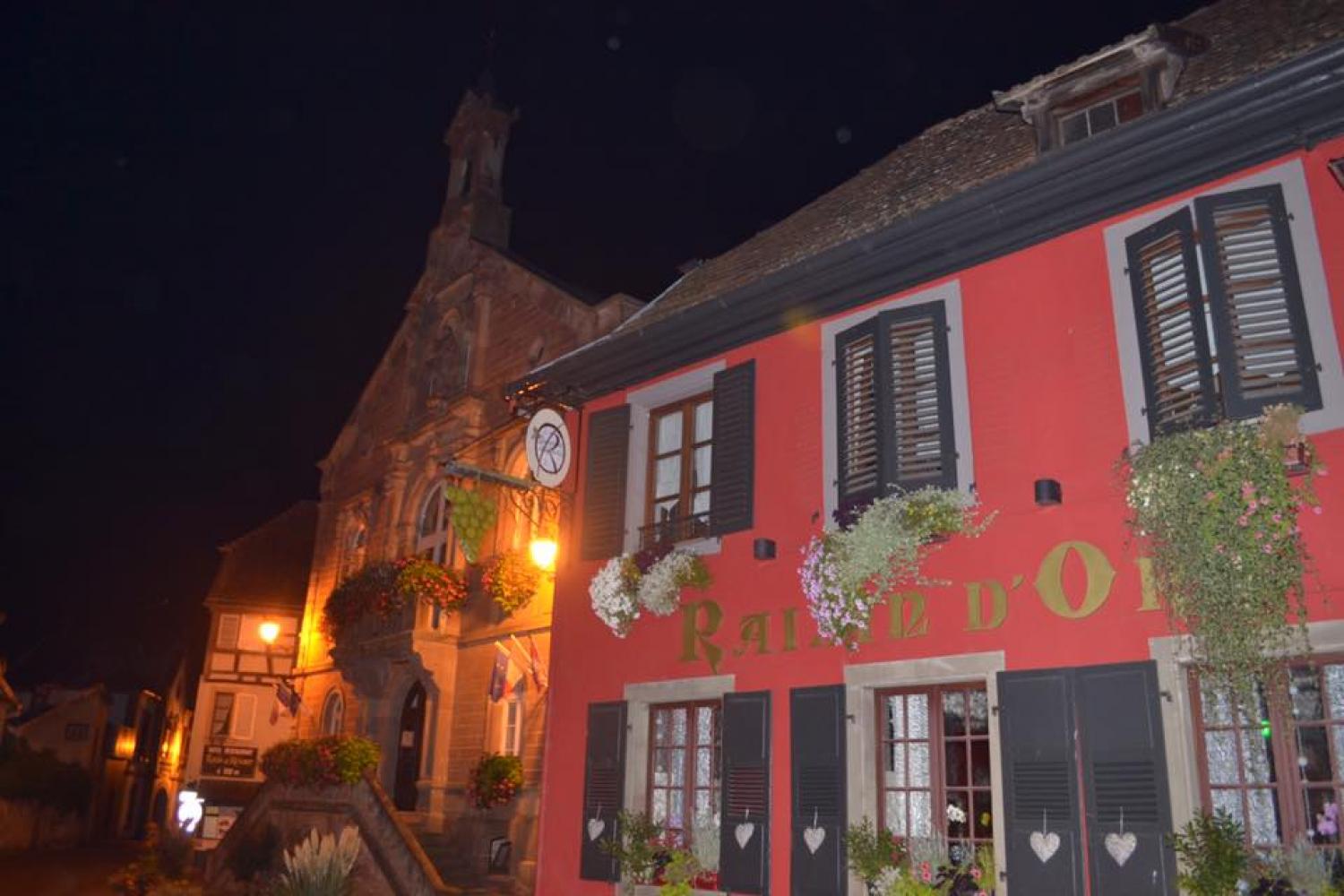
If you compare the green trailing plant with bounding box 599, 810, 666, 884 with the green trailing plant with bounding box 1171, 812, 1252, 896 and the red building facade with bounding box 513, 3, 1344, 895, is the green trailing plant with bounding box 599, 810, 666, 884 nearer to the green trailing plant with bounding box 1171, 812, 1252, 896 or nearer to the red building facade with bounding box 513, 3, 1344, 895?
Result: the red building facade with bounding box 513, 3, 1344, 895

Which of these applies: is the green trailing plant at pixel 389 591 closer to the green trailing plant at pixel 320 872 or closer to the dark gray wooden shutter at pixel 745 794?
the green trailing plant at pixel 320 872

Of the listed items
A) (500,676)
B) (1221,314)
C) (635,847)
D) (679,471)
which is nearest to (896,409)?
(1221,314)

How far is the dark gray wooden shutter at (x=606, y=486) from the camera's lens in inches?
452

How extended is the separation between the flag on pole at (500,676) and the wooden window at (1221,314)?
937 cm

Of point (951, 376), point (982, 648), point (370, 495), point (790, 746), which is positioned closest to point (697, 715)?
point (790, 746)

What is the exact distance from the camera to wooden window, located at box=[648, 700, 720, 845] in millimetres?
10000

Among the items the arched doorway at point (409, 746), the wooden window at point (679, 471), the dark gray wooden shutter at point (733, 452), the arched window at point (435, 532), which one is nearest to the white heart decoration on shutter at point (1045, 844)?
the dark gray wooden shutter at point (733, 452)

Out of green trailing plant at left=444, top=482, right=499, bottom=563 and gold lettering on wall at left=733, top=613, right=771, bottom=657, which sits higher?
green trailing plant at left=444, top=482, right=499, bottom=563

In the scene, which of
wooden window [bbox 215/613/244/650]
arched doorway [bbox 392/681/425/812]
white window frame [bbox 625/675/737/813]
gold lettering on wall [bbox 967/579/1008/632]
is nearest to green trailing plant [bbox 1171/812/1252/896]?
gold lettering on wall [bbox 967/579/1008/632]

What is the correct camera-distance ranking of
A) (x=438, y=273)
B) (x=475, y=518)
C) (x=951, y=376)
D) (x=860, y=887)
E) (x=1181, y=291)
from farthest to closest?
(x=438, y=273) < (x=475, y=518) < (x=951, y=376) < (x=860, y=887) < (x=1181, y=291)

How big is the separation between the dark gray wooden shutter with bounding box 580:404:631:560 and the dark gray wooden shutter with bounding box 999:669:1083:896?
472cm

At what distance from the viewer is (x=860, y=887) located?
8328mm

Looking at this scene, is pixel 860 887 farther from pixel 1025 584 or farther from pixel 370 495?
pixel 370 495

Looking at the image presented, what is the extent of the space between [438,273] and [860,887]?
15541 mm
